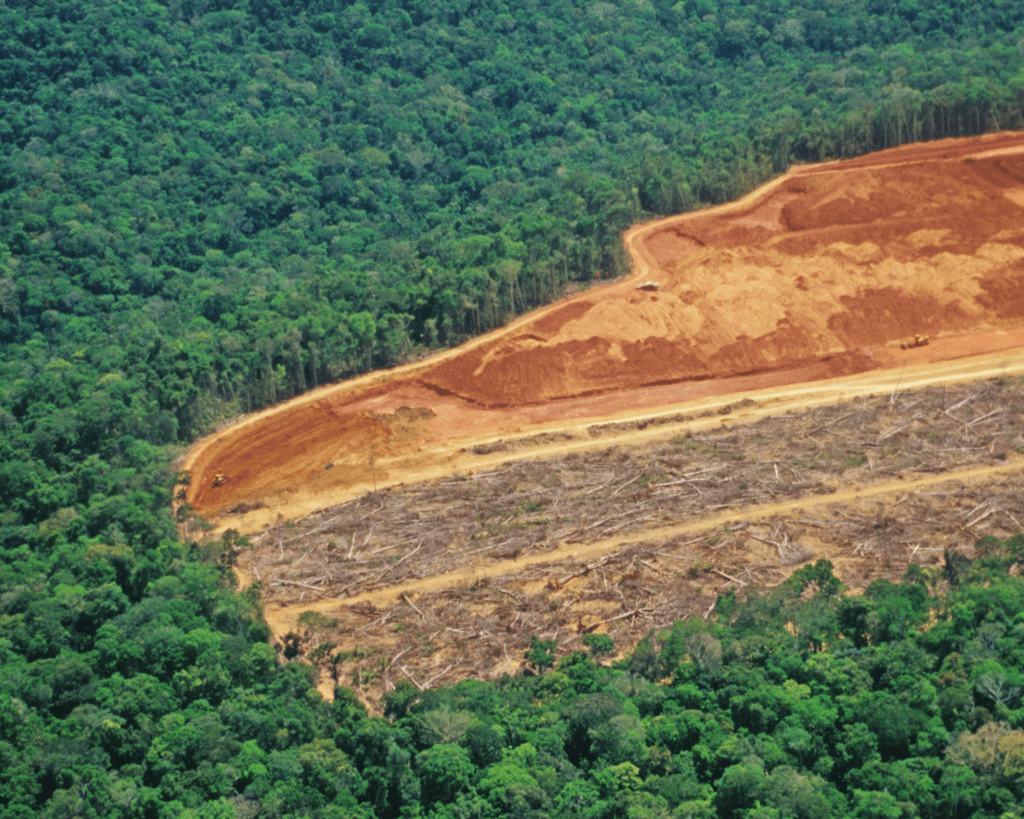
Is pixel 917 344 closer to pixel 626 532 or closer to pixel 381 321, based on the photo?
pixel 626 532

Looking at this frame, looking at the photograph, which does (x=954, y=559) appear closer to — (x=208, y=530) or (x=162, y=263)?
(x=208, y=530)

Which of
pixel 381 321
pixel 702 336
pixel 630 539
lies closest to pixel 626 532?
pixel 630 539

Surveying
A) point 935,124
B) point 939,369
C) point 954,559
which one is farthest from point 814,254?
point 954,559

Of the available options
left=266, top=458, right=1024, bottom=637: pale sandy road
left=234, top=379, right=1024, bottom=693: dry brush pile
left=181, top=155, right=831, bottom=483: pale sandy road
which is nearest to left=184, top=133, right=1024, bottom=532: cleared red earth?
left=181, top=155, right=831, bottom=483: pale sandy road

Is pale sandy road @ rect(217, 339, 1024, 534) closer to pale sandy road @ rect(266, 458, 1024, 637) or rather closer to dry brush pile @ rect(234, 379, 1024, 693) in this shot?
dry brush pile @ rect(234, 379, 1024, 693)

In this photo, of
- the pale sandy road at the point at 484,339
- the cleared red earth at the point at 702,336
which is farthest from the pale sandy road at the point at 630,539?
the pale sandy road at the point at 484,339
